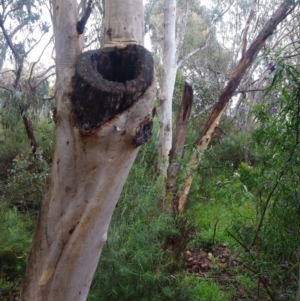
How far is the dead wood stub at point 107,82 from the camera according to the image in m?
1.51

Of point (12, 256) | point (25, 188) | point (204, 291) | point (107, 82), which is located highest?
point (107, 82)

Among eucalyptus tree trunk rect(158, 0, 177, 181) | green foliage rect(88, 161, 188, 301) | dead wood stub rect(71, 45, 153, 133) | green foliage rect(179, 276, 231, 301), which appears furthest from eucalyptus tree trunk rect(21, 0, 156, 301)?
eucalyptus tree trunk rect(158, 0, 177, 181)

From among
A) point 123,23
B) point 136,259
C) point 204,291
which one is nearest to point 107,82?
point 123,23

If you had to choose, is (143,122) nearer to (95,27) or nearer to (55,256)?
(55,256)

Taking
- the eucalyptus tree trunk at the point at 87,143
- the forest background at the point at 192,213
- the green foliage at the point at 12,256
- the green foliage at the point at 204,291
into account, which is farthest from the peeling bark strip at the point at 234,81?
the eucalyptus tree trunk at the point at 87,143

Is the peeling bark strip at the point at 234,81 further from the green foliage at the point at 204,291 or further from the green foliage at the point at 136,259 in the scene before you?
the green foliage at the point at 136,259

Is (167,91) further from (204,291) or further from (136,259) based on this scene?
(136,259)

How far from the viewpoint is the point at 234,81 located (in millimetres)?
6340

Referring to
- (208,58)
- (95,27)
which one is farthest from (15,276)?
(208,58)

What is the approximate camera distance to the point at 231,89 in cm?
636

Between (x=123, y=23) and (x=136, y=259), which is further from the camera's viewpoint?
(x=136, y=259)

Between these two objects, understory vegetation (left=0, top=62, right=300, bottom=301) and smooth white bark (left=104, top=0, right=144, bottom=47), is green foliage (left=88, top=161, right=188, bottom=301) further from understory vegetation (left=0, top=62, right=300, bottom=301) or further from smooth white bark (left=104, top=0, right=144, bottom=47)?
smooth white bark (left=104, top=0, right=144, bottom=47)

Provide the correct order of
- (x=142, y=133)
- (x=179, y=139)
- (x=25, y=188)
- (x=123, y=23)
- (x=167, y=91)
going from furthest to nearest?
(x=167, y=91) < (x=25, y=188) < (x=179, y=139) < (x=123, y=23) < (x=142, y=133)

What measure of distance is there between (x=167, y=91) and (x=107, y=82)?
545cm
